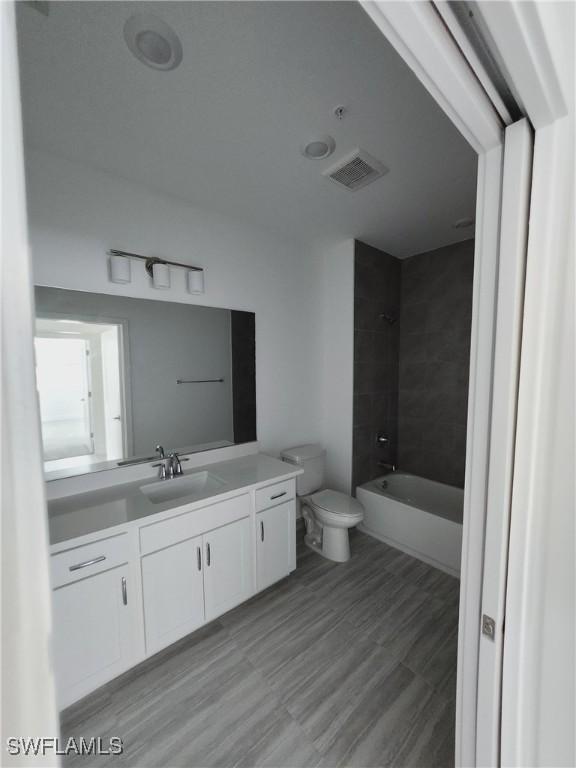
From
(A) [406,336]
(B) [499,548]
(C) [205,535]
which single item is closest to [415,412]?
(A) [406,336]

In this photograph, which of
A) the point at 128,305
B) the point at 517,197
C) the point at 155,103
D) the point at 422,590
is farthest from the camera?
the point at 422,590

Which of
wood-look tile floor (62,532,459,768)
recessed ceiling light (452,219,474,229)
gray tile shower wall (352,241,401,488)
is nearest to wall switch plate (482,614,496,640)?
wood-look tile floor (62,532,459,768)

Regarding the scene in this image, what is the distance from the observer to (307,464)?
2619 mm

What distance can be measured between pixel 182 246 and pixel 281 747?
2588mm

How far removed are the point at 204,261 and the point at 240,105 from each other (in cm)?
99

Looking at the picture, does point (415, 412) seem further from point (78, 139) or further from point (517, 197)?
point (78, 139)

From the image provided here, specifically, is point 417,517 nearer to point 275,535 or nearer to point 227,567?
point 275,535

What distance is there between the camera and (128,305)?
6.20 ft

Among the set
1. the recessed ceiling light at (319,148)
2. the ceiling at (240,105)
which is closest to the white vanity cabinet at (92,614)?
the ceiling at (240,105)

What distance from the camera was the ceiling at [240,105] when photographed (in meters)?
1.03

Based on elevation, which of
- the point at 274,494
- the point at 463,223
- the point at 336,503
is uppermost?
the point at 463,223

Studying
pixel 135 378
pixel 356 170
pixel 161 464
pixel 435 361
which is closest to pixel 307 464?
pixel 161 464

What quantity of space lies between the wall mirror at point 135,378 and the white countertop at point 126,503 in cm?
16

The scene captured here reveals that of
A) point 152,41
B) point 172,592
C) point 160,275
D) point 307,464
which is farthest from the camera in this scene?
point 307,464
